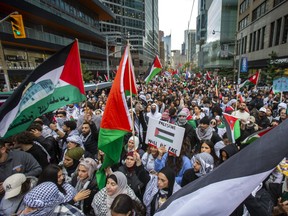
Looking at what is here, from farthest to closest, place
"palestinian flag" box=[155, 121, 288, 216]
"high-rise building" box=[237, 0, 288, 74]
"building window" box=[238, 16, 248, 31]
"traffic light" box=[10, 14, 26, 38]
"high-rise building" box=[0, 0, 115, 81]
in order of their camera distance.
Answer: "building window" box=[238, 16, 248, 31] → "high-rise building" box=[237, 0, 288, 74] → "high-rise building" box=[0, 0, 115, 81] → "traffic light" box=[10, 14, 26, 38] → "palestinian flag" box=[155, 121, 288, 216]

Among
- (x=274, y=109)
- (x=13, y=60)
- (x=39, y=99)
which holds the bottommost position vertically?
(x=274, y=109)

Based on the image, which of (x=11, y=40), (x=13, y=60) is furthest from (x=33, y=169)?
(x=13, y=60)

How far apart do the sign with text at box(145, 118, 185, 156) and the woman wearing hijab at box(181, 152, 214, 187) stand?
339 mm

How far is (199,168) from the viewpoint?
3188 mm

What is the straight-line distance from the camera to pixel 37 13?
21.4m

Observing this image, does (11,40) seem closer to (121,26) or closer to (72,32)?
(72,32)

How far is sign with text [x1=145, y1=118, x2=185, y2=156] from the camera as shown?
11.4ft

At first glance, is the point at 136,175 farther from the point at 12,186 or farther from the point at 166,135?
the point at 12,186

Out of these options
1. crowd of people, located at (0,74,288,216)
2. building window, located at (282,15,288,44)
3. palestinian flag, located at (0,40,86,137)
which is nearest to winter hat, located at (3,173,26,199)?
crowd of people, located at (0,74,288,216)

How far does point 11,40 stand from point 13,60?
7.64 ft

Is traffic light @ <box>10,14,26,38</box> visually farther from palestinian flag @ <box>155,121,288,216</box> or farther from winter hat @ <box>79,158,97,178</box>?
palestinian flag @ <box>155,121,288,216</box>

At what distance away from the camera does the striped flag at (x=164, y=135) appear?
3.61 metres

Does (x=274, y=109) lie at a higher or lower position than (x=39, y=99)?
lower

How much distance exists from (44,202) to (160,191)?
1.43 meters
